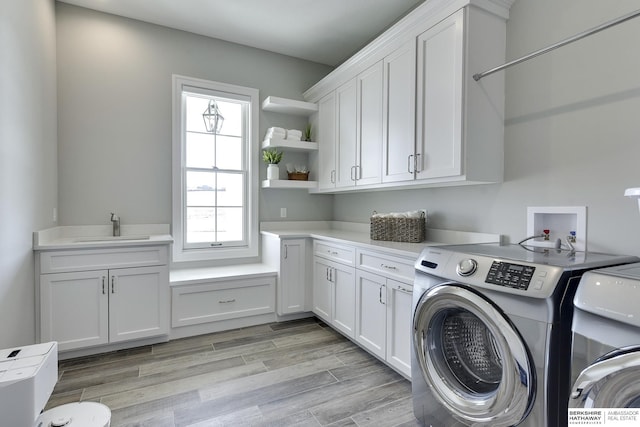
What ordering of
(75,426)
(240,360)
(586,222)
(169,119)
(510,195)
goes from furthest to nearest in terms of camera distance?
(169,119) < (240,360) < (510,195) < (586,222) < (75,426)

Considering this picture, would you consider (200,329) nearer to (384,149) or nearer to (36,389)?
(36,389)

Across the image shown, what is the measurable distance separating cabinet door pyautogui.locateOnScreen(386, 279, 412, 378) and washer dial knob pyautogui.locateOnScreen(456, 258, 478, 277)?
611 millimetres

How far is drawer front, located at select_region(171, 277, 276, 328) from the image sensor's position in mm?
2879

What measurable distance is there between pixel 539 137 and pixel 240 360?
2.56m

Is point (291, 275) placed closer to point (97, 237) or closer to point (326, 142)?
point (326, 142)

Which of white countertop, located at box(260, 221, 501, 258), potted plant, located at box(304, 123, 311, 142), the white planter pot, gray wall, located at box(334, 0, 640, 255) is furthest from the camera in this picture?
potted plant, located at box(304, 123, 311, 142)

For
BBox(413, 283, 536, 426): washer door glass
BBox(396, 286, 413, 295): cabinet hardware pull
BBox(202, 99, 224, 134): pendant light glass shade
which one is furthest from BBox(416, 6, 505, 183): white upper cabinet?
BBox(202, 99, 224, 134): pendant light glass shade

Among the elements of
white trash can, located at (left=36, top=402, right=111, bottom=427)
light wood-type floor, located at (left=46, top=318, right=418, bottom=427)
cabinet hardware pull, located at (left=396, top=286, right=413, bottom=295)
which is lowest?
light wood-type floor, located at (left=46, top=318, right=418, bottom=427)

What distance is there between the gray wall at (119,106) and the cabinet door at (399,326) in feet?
7.64

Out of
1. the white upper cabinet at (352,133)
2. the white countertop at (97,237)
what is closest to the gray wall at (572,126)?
the white upper cabinet at (352,133)

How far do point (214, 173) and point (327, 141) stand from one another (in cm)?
127

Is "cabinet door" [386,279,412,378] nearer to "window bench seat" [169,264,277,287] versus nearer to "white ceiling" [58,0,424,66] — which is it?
"window bench seat" [169,264,277,287]

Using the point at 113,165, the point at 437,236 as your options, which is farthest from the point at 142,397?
the point at 437,236

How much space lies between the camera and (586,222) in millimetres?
1696
